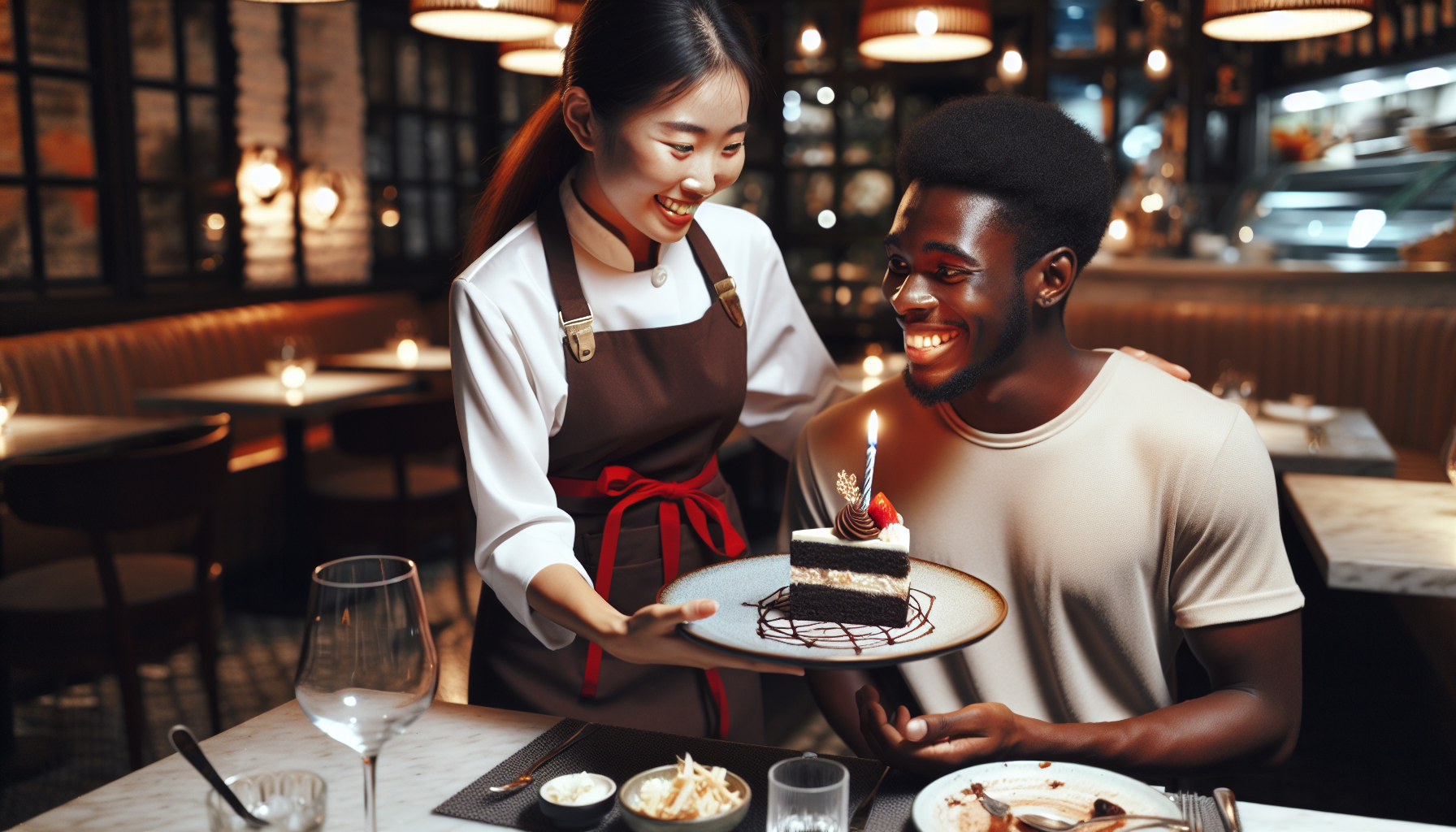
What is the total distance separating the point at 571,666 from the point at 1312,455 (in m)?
2.72

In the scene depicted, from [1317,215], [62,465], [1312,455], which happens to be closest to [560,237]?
[62,465]

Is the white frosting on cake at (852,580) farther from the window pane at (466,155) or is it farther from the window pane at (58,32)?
the window pane at (466,155)

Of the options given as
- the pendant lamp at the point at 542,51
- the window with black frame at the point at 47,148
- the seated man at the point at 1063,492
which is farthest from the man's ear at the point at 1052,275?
the window with black frame at the point at 47,148

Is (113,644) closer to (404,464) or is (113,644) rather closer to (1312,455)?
(404,464)

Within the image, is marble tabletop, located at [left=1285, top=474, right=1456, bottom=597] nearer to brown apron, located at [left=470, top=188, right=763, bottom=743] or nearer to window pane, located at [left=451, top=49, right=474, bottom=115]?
brown apron, located at [left=470, top=188, right=763, bottom=743]

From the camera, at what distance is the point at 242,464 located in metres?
5.07

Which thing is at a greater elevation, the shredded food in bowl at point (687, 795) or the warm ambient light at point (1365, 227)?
the warm ambient light at point (1365, 227)

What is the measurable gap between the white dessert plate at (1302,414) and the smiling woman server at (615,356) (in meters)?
2.89

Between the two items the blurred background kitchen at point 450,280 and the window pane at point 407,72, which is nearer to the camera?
the blurred background kitchen at point 450,280

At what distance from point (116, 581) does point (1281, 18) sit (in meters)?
3.53

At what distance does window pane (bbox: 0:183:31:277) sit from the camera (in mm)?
4785

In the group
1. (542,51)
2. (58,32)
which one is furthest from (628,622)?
(58,32)

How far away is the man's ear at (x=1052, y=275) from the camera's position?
1.41 meters

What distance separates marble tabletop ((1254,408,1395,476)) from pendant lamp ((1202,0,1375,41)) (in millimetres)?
1104
